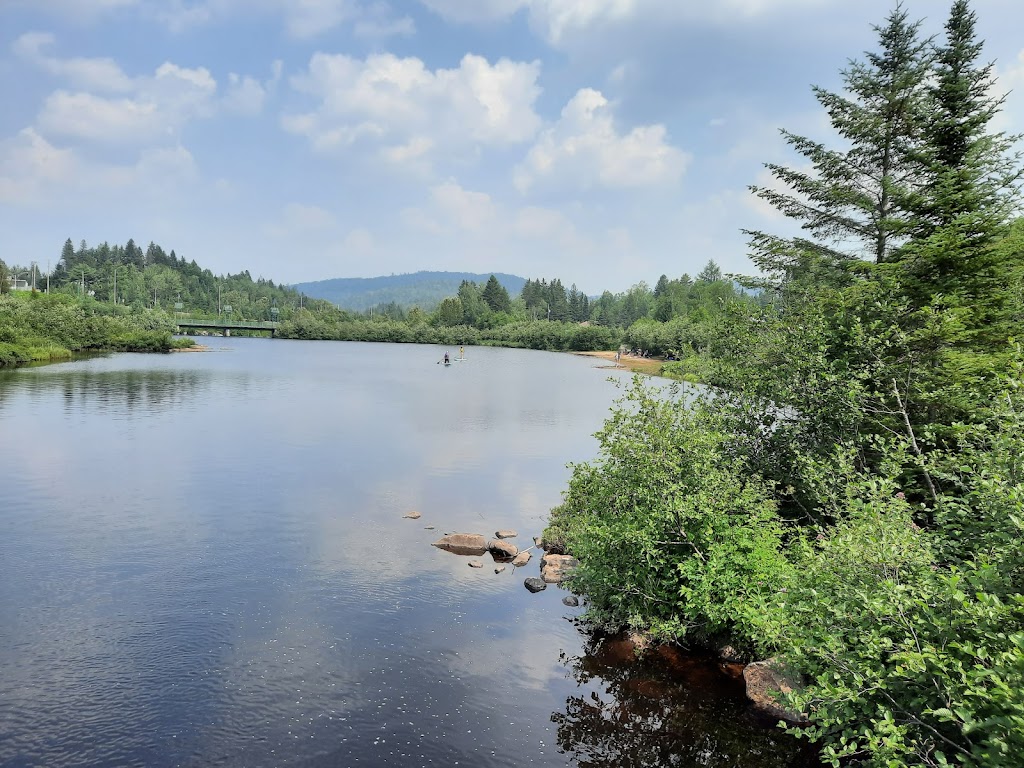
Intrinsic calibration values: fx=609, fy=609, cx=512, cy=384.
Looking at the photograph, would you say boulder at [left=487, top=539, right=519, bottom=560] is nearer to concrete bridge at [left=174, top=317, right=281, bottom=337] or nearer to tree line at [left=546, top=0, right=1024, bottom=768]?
tree line at [left=546, top=0, right=1024, bottom=768]

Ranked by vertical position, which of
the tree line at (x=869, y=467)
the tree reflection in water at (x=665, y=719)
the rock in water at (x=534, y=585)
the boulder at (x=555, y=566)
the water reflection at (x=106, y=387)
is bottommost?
the tree reflection in water at (x=665, y=719)

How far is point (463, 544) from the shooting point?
22625 mm

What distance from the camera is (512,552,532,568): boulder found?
21.6m

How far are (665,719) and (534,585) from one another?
7055mm

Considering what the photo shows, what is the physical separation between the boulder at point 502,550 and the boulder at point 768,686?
952 centimetres

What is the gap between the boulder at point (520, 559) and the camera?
2159 centimetres

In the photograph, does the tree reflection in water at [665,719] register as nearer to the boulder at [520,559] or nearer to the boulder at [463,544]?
the boulder at [520,559]

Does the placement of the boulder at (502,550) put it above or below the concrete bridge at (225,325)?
below

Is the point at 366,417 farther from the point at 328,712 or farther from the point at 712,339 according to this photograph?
the point at 328,712

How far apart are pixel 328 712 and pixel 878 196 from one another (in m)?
27.9

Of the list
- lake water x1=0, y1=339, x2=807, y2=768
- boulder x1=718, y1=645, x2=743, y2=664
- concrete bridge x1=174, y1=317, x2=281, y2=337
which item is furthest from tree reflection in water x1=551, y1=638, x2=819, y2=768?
concrete bridge x1=174, y1=317, x2=281, y2=337

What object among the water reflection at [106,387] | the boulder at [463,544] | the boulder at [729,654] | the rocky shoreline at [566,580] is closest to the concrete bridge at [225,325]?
the water reflection at [106,387]

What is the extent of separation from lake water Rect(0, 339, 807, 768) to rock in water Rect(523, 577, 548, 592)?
0.27 meters

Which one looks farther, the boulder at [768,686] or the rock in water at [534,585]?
the rock in water at [534,585]
